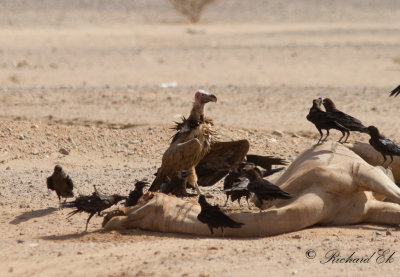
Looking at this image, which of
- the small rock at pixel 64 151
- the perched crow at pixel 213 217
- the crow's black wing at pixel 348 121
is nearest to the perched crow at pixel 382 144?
the crow's black wing at pixel 348 121

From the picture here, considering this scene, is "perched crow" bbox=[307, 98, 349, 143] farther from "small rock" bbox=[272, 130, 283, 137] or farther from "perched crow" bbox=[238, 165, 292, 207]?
"small rock" bbox=[272, 130, 283, 137]

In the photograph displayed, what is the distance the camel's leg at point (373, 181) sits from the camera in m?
7.67

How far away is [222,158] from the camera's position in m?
9.34

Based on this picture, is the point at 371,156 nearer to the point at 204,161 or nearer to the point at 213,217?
the point at 204,161

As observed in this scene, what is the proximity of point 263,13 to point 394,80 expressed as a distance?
3298 centimetres

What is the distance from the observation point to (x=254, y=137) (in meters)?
13.0

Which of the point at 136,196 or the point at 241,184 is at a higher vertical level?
the point at 241,184

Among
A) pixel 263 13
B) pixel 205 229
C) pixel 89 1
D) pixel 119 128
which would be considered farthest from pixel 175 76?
pixel 89 1

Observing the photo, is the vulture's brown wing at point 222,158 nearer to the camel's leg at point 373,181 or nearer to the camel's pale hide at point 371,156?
the camel's pale hide at point 371,156

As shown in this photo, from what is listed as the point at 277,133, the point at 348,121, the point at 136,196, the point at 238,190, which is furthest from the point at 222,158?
the point at 277,133

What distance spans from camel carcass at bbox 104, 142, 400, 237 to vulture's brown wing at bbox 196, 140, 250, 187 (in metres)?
1.30

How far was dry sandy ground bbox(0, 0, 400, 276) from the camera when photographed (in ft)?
22.3

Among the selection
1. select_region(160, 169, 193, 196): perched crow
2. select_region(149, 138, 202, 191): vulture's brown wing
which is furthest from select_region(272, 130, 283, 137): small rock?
select_region(160, 169, 193, 196): perched crow

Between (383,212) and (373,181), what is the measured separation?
0.42 meters
